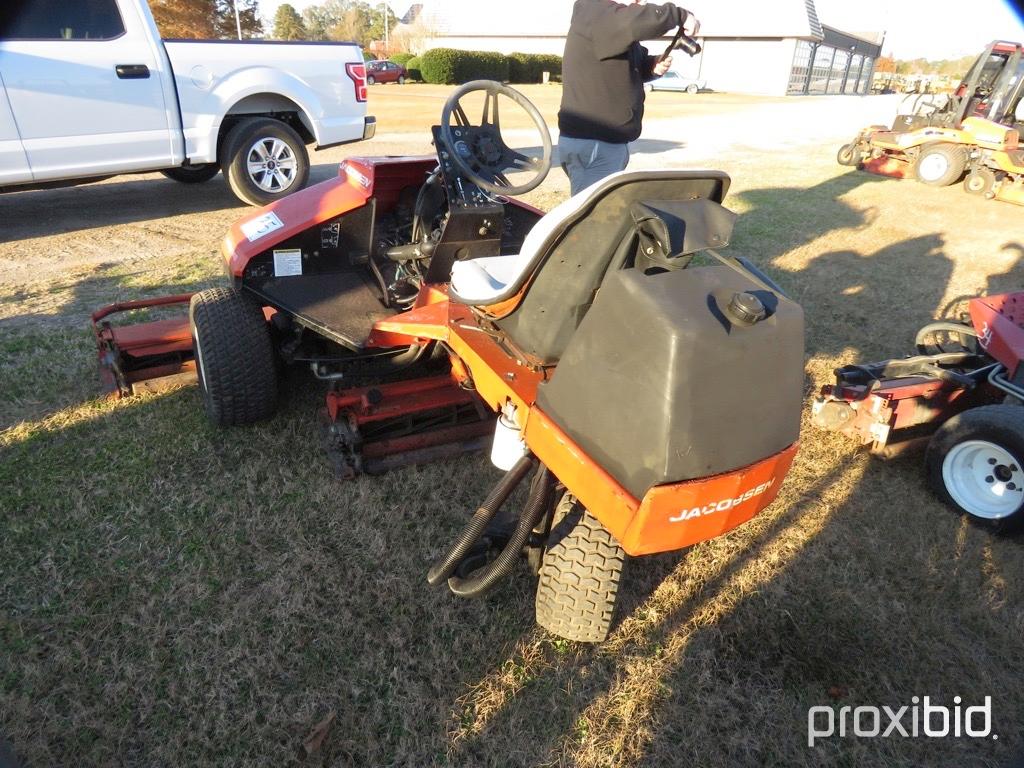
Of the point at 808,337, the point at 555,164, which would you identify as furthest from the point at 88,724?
the point at 555,164

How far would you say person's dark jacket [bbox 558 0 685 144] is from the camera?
352 cm

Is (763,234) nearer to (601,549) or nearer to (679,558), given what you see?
(679,558)

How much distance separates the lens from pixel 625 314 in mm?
1677

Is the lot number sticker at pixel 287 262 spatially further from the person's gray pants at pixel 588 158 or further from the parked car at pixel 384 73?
the parked car at pixel 384 73

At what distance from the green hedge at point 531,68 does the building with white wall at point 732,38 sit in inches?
270

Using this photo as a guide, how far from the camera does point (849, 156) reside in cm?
1159

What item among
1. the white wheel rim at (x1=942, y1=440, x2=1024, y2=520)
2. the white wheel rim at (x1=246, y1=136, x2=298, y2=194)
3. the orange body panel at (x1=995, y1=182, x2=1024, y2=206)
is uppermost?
the white wheel rim at (x1=246, y1=136, x2=298, y2=194)

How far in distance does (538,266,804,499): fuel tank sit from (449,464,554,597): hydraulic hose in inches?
14.3

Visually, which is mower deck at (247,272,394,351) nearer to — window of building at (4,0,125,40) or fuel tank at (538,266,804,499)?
fuel tank at (538,266,804,499)

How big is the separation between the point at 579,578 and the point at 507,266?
3.86ft

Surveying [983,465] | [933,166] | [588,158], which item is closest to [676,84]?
[933,166]

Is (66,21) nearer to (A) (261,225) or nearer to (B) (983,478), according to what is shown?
(A) (261,225)

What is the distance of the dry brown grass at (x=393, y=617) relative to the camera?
76.2 inches

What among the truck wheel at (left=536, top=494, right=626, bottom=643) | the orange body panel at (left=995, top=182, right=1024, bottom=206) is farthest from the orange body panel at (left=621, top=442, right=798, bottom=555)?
the orange body panel at (left=995, top=182, right=1024, bottom=206)
